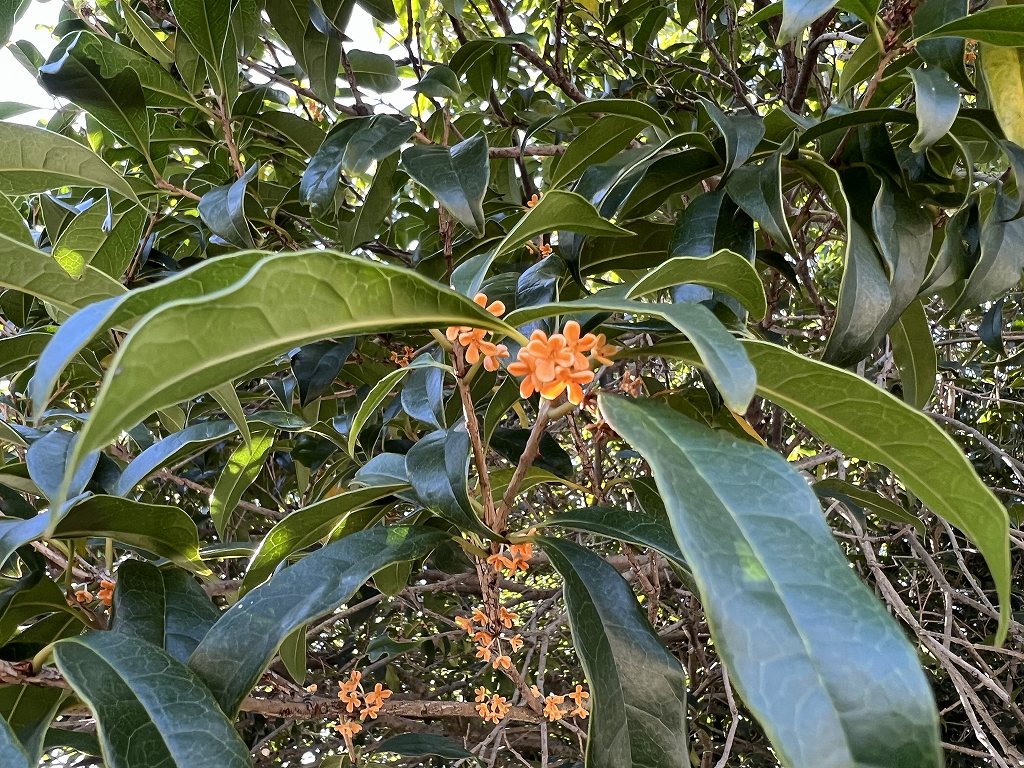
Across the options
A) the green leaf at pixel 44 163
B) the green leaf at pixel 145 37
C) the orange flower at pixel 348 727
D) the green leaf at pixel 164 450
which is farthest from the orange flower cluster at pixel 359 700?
the green leaf at pixel 145 37

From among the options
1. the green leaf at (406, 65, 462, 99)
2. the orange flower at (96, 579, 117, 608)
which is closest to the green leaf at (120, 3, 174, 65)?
the green leaf at (406, 65, 462, 99)

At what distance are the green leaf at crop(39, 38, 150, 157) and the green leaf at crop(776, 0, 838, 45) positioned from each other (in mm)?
720

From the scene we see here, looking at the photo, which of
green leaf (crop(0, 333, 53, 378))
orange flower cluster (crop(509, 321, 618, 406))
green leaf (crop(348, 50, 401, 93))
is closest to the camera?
orange flower cluster (crop(509, 321, 618, 406))

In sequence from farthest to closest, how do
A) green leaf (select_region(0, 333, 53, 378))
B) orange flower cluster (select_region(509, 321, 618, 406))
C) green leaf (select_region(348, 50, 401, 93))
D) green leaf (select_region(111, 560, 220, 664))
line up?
green leaf (select_region(348, 50, 401, 93)) < green leaf (select_region(0, 333, 53, 378)) < green leaf (select_region(111, 560, 220, 664)) < orange flower cluster (select_region(509, 321, 618, 406))

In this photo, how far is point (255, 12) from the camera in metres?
0.95

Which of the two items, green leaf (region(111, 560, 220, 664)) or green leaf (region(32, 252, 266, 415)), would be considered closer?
green leaf (region(32, 252, 266, 415))

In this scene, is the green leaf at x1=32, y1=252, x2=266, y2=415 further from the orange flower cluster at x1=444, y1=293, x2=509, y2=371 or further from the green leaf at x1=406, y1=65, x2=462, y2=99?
the green leaf at x1=406, y1=65, x2=462, y2=99

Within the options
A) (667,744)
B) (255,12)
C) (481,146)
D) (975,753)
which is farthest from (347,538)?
(975,753)

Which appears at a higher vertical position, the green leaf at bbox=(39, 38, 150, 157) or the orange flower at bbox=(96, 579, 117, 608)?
the green leaf at bbox=(39, 38, 150, 157)

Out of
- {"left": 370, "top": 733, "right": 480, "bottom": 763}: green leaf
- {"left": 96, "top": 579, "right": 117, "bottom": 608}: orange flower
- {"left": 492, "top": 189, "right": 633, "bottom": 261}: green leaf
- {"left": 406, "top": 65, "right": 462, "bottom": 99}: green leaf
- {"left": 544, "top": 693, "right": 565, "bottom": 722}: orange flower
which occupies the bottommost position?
{"left": 370, "top": 733, "right": 480, "bottom": 763}: green leaf

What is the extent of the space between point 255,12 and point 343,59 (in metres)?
0.14

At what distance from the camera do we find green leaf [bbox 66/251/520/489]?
1.00ft

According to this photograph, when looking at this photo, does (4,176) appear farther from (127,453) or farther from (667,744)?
(667,744)

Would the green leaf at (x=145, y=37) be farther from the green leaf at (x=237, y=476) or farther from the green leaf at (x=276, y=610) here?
the green leaf at (x=276, y=610)
